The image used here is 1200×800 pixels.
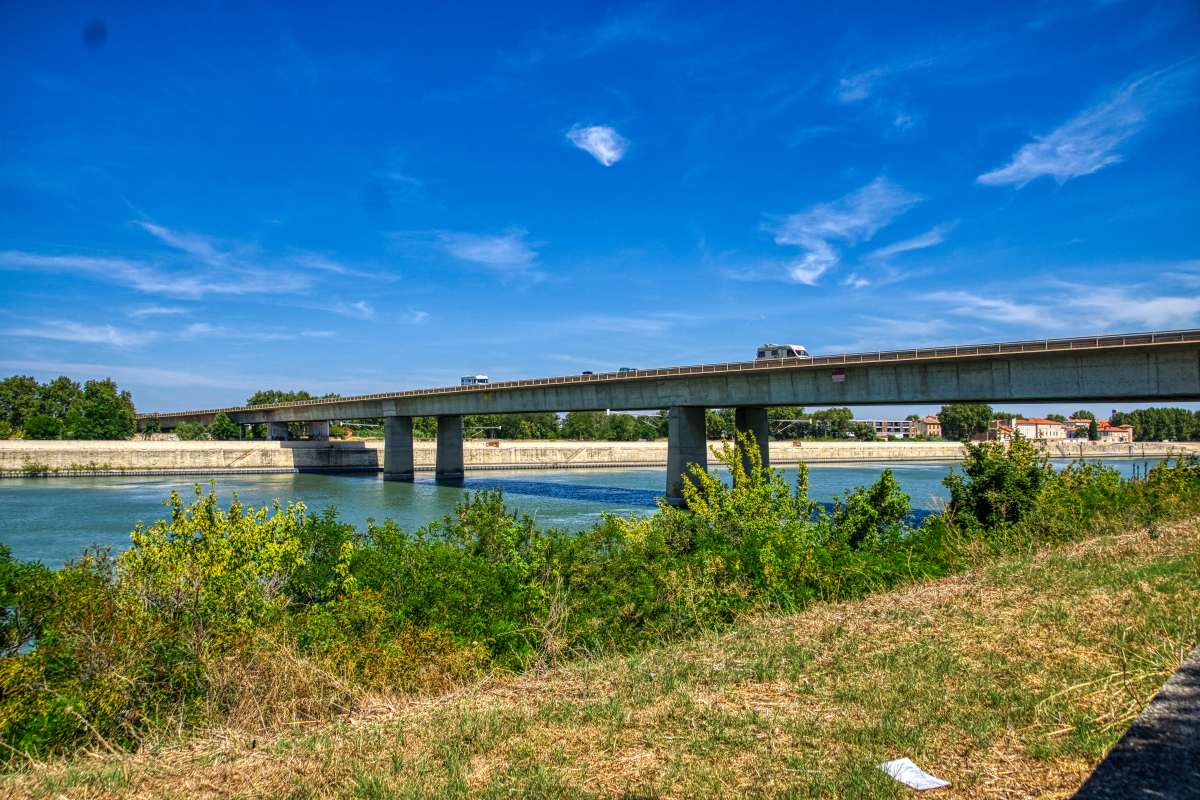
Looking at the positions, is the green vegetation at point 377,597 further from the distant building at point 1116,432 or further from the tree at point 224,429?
the distant building at point 1116,432

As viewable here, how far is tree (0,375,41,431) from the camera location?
11581 centimetres

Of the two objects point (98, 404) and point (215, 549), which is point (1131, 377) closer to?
point (215, 549)

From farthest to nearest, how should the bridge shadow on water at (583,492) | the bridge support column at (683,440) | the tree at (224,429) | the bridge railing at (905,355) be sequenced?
the tree at (224,429) → the bridge shadow on water at (583,492) → the bridge support column at (683,440) → the bridge railing at (905,355)

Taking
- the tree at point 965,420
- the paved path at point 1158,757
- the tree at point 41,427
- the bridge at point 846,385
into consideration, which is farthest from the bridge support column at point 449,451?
the tree at point 965,420

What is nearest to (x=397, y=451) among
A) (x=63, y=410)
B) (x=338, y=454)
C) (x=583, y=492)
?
(x=338, y=454)

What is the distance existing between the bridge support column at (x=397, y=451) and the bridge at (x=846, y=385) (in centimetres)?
12

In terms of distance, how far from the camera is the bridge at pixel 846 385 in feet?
99.0

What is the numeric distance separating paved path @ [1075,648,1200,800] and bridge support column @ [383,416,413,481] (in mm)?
71540

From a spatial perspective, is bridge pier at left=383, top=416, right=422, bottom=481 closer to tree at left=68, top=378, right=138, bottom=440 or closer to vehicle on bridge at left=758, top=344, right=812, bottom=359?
vehicle on bridge at left=758, top=344, right=812, bottom=359

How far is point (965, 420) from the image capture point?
161875 mm

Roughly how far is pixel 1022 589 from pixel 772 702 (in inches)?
203

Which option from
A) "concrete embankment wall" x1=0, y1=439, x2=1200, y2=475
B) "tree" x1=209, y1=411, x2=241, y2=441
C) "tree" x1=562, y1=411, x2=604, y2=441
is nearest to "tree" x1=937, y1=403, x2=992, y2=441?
"concrete embankment wall" x1=0, y1=439, x2=1200, y2=475

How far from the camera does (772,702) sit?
5980mm

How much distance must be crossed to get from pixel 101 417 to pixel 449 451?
71.7m
